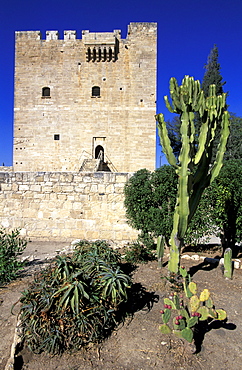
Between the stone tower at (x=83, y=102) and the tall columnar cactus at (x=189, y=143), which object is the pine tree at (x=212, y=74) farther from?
the tall columnar cactus at (x=189, y=143)

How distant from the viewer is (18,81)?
1845 centimetres

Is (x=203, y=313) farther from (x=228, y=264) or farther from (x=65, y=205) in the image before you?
(x=65, y=205)

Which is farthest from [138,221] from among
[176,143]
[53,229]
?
[176,143]

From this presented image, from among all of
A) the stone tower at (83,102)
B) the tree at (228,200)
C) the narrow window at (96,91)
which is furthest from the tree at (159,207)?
the narrow window at (96,91)

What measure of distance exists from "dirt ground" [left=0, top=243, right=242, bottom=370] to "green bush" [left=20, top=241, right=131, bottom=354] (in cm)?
13

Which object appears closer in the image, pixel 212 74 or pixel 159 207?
pixel 159 207

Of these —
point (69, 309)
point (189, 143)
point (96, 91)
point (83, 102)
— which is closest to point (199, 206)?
point (189, 143)

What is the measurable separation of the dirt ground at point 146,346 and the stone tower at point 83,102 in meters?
14.2

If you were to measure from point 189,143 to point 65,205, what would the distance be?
16.6 ft

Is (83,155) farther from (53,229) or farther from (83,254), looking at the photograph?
(83,254)

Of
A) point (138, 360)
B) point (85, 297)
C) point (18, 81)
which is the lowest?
point (138, 360)

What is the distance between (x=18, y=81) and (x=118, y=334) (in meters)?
19.3

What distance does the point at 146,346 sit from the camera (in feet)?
9.57

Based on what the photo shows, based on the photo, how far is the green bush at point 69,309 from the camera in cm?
278
